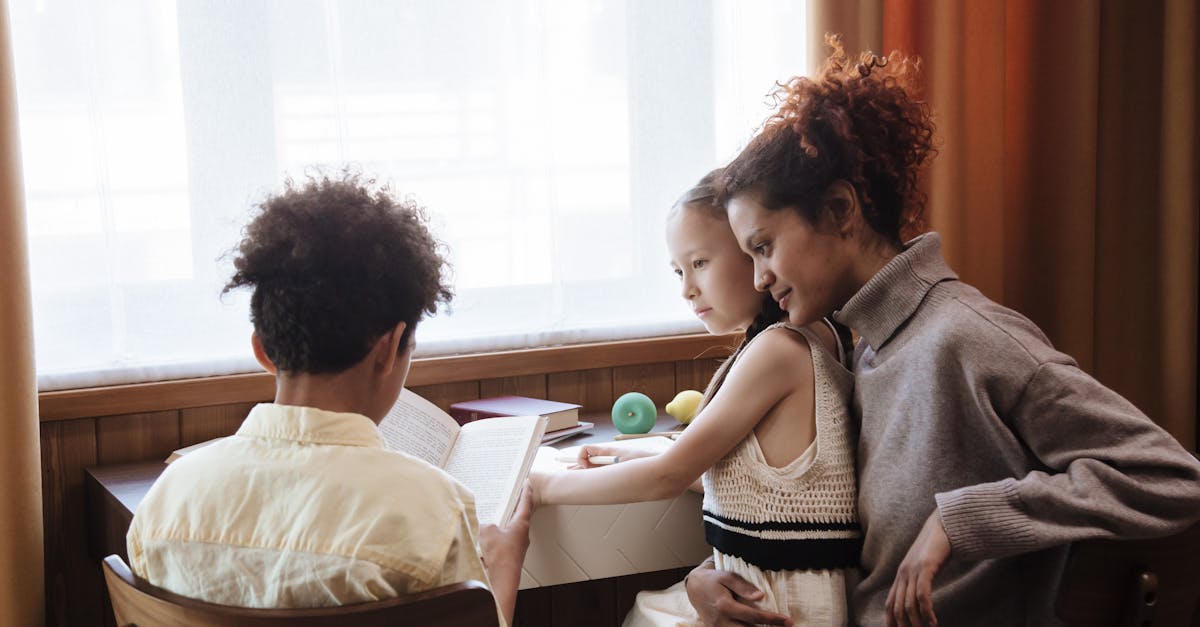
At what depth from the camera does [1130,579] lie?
96 centimetres

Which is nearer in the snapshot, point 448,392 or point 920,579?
point 920,579

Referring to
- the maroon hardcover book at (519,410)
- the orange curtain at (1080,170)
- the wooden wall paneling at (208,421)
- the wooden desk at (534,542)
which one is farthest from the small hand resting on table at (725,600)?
the orange curtain at (1080,170)

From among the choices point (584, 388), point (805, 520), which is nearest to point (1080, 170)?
point (584, 388)

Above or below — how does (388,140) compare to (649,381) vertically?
above

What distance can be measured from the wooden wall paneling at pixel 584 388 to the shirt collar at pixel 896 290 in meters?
0.84

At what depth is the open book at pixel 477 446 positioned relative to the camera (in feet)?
4.42

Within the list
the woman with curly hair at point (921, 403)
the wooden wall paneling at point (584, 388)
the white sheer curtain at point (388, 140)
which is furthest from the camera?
the wooden wall paneling at point (584, 388)

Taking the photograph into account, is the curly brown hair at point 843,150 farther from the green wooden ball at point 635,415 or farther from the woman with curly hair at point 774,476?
the green wooden ball at point 635,415

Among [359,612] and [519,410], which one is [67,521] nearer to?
[519,410]

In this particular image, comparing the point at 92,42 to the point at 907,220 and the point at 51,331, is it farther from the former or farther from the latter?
the point at 907,220

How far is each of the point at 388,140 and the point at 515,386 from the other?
0.50 m

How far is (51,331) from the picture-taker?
170 cm

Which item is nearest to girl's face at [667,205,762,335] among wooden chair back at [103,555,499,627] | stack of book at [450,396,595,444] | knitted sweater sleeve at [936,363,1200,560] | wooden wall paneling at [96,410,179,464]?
stack of book at [450,396,595,444]

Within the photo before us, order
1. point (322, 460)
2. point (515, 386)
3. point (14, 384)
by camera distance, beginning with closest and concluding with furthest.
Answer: point (322, 460) → point (14, 384) → point (515, 386)
